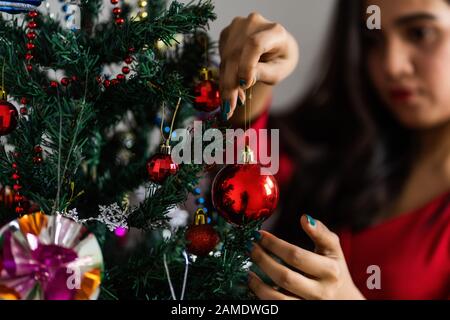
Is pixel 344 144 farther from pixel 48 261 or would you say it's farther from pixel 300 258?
pixel 48 261

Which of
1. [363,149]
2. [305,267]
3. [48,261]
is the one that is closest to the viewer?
[48,261]

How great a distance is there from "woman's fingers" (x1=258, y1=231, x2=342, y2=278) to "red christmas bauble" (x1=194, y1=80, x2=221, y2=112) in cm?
17

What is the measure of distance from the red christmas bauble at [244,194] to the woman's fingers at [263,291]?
10 cm

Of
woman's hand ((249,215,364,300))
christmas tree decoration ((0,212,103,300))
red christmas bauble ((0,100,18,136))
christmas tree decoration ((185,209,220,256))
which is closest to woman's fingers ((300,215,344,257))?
woman's hand ((249,215,364,300))

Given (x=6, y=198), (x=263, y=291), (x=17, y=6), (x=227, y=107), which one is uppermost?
(x=17, y=6)

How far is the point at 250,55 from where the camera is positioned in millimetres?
617

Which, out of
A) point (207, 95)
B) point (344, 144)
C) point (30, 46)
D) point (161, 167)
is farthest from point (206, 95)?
point (344, 144)

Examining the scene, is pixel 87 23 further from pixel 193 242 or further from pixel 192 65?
pixel 193 242

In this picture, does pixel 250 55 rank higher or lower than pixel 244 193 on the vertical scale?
higher

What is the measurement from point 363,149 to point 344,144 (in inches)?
1.7

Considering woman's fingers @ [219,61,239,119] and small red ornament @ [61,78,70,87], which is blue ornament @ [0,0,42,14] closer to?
small red ornament @ [61,78,70,87]

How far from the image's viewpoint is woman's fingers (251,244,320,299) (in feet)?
2.07

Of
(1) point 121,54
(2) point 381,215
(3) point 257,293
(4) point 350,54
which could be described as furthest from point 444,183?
(1) point 121,54

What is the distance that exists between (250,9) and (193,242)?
1.47 ft
